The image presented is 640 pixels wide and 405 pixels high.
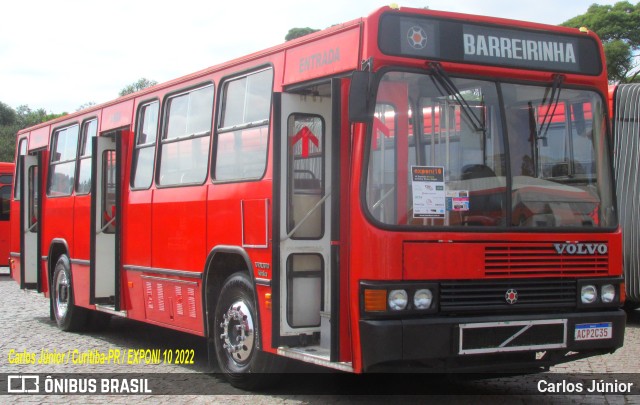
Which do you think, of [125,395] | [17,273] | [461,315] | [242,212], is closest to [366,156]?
[461,315]

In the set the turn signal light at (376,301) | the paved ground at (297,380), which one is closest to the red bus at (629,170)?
the paved ground at (297,380)

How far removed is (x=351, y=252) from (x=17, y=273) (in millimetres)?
9693

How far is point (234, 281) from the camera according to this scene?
27.6ft

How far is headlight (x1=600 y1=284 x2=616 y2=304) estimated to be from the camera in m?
7.28

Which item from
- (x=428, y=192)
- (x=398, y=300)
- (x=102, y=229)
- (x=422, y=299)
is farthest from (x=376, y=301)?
(x=102, y=229)

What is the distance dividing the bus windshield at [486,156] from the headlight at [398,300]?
505mm

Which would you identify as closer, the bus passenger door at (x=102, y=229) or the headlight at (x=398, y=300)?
the headlight at (x=398, y=300)

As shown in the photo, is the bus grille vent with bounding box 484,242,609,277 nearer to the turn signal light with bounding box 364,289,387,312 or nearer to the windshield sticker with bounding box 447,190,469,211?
the windshield sticker with bounding box 447,190,469,211

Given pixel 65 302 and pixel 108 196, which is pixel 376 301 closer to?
pixel 108 196

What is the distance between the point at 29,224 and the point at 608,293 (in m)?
9.87

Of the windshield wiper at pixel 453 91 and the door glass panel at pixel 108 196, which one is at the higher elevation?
the windshield wiper at pixel 453 91

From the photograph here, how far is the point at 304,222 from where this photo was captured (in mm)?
7465

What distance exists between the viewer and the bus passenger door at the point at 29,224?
1410 cm

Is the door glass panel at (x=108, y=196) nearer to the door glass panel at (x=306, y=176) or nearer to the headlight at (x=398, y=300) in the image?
the door glass panel at (x=306, y=176)
